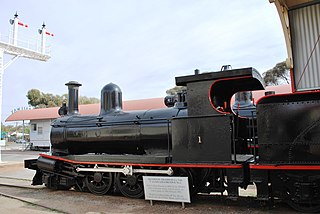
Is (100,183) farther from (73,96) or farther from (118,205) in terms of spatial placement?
(73,96)

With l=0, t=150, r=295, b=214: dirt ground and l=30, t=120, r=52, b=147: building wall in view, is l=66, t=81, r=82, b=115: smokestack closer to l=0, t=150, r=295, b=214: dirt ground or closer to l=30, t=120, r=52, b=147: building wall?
l=0, t=150, r=295, b=214: dirt ground

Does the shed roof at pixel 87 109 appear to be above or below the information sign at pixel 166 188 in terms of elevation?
above

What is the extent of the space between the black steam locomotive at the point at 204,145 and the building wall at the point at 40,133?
940 inches

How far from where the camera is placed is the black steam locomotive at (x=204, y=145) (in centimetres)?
509

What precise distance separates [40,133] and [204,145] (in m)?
29.6

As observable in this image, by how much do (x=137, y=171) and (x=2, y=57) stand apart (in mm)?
15533

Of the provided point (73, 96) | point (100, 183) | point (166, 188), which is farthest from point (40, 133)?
point (166, 188)

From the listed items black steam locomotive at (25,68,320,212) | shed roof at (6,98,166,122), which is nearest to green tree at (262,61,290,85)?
shed roof at (6,98,166,122)

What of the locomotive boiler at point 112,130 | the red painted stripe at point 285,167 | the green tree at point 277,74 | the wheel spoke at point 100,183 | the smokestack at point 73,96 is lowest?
the wheel spoke at point 100,183

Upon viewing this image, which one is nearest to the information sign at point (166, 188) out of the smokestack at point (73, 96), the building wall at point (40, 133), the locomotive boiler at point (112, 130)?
the locomotive boiler at point (112, 130)

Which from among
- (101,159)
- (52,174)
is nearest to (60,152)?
(52,174)

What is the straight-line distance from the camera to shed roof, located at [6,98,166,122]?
2448 cm

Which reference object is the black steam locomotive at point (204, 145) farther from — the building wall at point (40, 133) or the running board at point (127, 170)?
the building wall at point (40, 133)

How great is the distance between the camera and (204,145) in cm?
577
